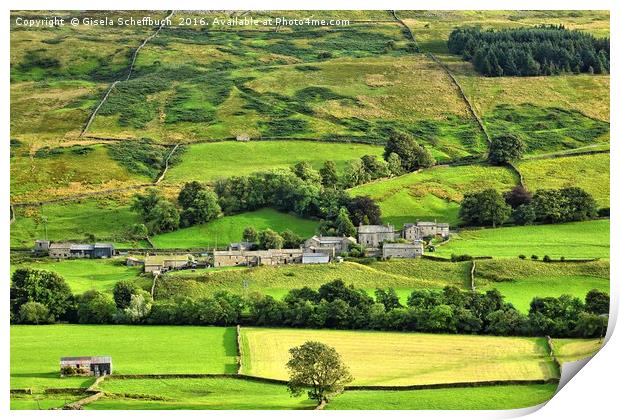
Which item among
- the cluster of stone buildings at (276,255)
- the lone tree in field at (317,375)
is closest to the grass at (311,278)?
the cluster of stone buildings at (276,255)

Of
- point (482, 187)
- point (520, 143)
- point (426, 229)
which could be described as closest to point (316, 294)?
point (426, 229)

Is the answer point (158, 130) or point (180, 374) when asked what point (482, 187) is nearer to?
point (158, 130)

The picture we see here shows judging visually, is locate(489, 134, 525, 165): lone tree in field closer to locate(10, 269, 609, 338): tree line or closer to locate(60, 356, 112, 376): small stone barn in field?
locate(10, 269, 609, 338): tree line

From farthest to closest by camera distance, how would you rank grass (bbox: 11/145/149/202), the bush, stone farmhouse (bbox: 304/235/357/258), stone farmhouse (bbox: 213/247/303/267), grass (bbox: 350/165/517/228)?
grass (bbox: 350/165/517/228) → grass (bbox: 11/145/149/202) → stone farmhouse (bbox: 304/235/357/258) → stone farmhouse (bbox: 213/247/303/267) → the bush

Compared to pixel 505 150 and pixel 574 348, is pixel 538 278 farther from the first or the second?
pixel 505 150

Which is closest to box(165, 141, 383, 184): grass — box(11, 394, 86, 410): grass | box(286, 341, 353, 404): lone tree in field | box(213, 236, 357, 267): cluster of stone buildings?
box(213, 236, 357, 267): cluster of stone buildings
